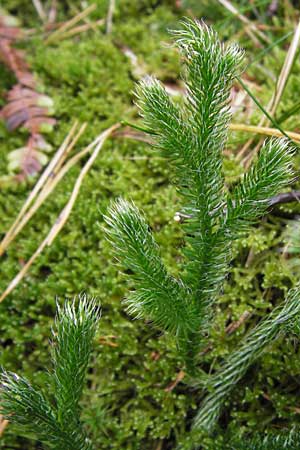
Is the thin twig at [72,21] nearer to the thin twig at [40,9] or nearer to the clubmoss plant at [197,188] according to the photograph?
the thin twig at [40,9]

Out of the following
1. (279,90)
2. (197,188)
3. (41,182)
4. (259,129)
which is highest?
(279,90)

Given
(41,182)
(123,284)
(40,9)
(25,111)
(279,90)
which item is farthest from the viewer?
(40,9)

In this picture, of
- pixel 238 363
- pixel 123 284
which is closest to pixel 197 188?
pixel 238 363

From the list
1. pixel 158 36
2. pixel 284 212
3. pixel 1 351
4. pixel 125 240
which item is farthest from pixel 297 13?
pixel 1 351

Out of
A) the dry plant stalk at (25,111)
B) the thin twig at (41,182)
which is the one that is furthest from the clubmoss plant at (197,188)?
the dry plant stalk at (25,111)

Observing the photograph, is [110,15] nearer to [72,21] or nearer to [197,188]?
[72,21]

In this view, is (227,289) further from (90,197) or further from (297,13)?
(297,13)
